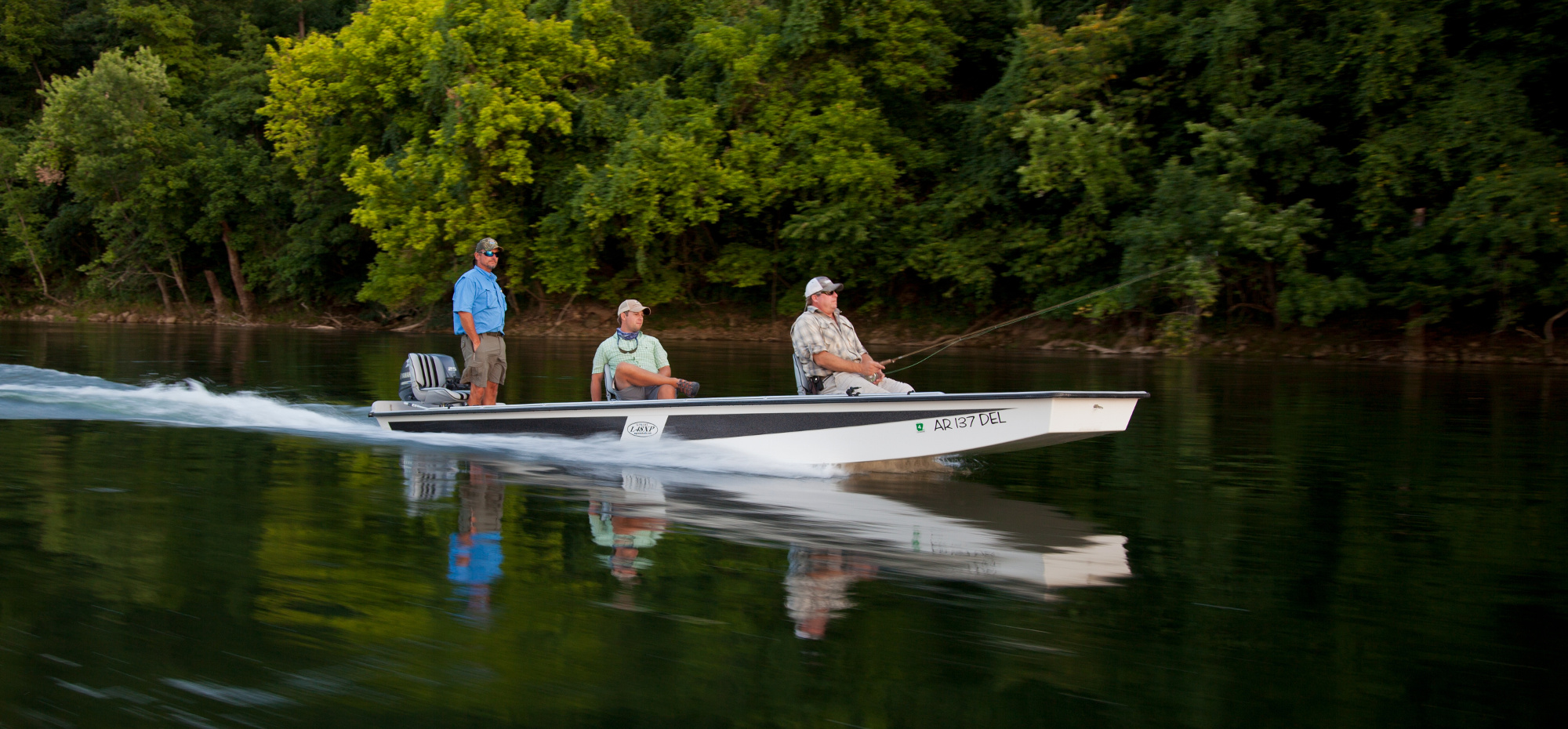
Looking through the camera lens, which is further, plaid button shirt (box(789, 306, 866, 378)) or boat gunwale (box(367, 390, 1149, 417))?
plaid button shirt (box(789, 306, 866, 378))

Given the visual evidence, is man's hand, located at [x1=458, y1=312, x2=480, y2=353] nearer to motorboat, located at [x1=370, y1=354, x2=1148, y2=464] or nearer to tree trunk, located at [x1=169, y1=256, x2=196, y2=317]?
motorboat, located at [x1=370, y1=354, x2=1148, y2=464]

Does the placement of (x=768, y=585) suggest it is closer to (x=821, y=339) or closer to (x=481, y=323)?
(x=821, y=339)

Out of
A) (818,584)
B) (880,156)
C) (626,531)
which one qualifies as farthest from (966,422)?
(880,156)

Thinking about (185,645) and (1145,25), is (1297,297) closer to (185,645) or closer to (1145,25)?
(1145,25)

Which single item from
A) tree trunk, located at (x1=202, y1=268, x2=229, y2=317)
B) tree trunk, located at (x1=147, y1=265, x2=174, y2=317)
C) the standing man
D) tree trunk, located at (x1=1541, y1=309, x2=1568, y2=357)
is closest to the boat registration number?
the standing man

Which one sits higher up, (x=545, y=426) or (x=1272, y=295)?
(x=1272, y=295)

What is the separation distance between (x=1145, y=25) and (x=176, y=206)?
34.0 metres

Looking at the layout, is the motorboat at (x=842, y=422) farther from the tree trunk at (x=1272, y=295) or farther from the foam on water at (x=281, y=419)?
the tree trunk at (x=1272, y=295)

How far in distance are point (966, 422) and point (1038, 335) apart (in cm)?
2082

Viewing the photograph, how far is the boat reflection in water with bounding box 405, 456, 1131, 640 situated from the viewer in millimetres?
5617

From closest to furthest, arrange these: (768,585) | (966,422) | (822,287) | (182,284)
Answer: (768,585) < (966,422) < (822,287) < (182,284)

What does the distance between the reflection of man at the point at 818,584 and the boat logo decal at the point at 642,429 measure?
2.95 metres

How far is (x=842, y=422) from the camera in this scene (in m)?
8.45

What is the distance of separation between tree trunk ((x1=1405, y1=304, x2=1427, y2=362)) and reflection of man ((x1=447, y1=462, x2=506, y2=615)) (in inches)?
787
